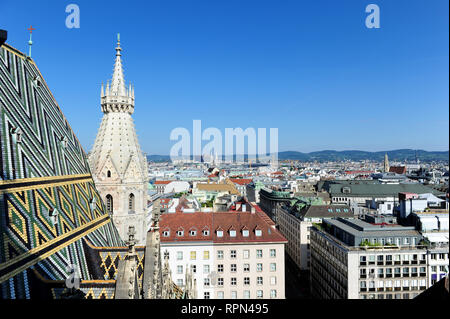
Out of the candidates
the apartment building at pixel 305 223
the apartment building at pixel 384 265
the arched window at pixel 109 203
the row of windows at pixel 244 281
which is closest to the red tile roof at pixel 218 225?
the row of windows at pixel 244 281

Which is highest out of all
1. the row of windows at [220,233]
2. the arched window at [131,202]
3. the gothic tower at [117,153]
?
the gothic tower at [117,153]

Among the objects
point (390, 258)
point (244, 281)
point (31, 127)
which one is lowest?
point (244, 281)

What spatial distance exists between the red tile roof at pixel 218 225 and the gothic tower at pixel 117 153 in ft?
45.2

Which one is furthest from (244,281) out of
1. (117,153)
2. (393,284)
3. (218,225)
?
(117,153)

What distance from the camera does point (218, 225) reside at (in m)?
37.7

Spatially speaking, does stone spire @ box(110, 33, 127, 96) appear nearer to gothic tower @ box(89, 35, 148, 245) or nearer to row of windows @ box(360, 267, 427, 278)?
gothic tower @ box(89, 35, 148, 245)

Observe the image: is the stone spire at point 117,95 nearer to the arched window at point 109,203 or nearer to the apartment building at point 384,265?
the arched window at point 109,203

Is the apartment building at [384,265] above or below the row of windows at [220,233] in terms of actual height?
below

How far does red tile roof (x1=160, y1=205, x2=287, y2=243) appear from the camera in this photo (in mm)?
36156

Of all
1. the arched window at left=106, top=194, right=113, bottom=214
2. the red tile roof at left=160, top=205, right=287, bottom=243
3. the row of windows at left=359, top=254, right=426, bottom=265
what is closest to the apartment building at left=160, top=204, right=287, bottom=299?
the red tile roof at left=160, top=205, right=287, bottom=243

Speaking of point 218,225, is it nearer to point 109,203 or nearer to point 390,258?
point 109,203

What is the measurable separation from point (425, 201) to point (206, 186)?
64.5 m

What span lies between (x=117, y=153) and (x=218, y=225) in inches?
716

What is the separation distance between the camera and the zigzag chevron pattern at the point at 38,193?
10.0 meters
